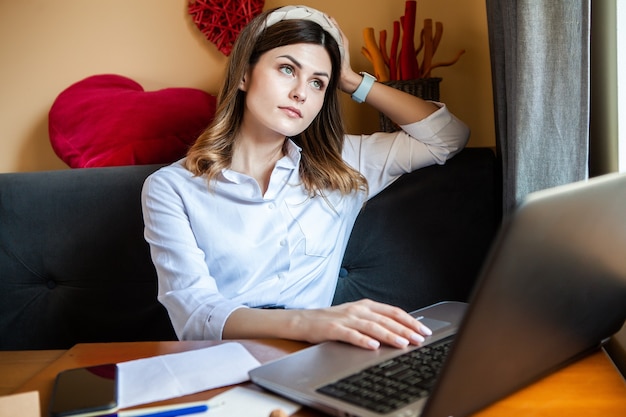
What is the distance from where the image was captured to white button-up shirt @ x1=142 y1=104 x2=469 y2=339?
4.63ft

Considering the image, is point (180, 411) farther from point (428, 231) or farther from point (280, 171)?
point (428, 231)

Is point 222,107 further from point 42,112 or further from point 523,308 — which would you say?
point 523,308

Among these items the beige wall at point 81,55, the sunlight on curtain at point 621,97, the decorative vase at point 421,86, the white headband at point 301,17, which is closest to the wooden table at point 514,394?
the sunlight on curtain at point 621,97

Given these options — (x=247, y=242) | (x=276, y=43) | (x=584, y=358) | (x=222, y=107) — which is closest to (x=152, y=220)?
(x=247, y=242)

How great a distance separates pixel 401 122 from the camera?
68.6 inches

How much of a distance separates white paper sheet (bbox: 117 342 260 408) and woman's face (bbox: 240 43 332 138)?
2.30 feet

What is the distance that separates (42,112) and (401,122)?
1.16m

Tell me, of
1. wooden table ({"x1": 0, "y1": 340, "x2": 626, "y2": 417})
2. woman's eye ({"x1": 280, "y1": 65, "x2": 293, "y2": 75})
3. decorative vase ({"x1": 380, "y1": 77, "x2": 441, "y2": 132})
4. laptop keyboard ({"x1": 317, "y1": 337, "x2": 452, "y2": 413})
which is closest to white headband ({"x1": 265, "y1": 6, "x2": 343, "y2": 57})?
woman's eye ({"x1": 280, "y1": 65, "x2": 293, "y2": 75})

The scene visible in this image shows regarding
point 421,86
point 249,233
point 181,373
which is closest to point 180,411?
point 181,373

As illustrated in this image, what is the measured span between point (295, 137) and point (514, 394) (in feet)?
3.54

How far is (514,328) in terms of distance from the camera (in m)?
0.65

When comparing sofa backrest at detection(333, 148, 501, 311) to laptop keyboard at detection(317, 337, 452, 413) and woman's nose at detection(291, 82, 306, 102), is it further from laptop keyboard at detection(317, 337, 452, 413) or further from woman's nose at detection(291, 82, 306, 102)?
laptop keyboard at detection(317, 337, 452, 413)

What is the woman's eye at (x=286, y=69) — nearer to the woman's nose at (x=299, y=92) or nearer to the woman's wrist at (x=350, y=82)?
the woman's nose at (x=299, y=92)

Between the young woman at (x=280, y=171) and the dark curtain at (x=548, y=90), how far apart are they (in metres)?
0.34
